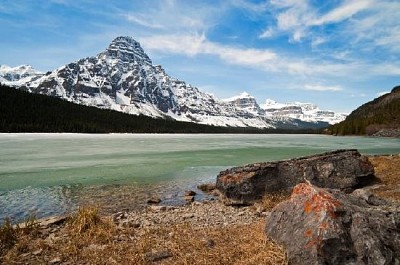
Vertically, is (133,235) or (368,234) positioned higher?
(368,234)

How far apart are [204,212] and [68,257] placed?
26.5 ft

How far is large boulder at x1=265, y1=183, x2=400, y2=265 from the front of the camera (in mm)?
7422

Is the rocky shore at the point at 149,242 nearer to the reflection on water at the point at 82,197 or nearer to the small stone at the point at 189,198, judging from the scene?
the reflection on water at the point at 82,197

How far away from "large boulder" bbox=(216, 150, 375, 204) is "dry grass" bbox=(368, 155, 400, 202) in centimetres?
133

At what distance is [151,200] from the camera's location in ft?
65.1

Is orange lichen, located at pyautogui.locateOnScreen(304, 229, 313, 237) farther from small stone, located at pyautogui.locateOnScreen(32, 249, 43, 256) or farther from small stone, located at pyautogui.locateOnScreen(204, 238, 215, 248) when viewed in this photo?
small stone, located at pyautogui.locateOnScreen(32, 249, 43, 256)

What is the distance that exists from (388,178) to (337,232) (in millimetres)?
16906

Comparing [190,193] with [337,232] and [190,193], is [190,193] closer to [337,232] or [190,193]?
[190,193]

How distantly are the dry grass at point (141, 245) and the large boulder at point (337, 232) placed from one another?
2.12 ft

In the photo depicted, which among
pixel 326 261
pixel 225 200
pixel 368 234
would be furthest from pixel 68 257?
pixel 225 200

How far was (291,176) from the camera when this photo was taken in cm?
2017

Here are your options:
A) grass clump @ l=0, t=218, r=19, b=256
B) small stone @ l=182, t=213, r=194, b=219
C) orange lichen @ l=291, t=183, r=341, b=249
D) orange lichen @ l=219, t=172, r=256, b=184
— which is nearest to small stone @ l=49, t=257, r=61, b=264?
grass clump @ l=0, t=218, r=19, b=256

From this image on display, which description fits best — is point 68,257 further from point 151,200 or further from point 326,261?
point 151,200

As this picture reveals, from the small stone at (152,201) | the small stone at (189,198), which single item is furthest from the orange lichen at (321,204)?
the small stone at (189,198)
